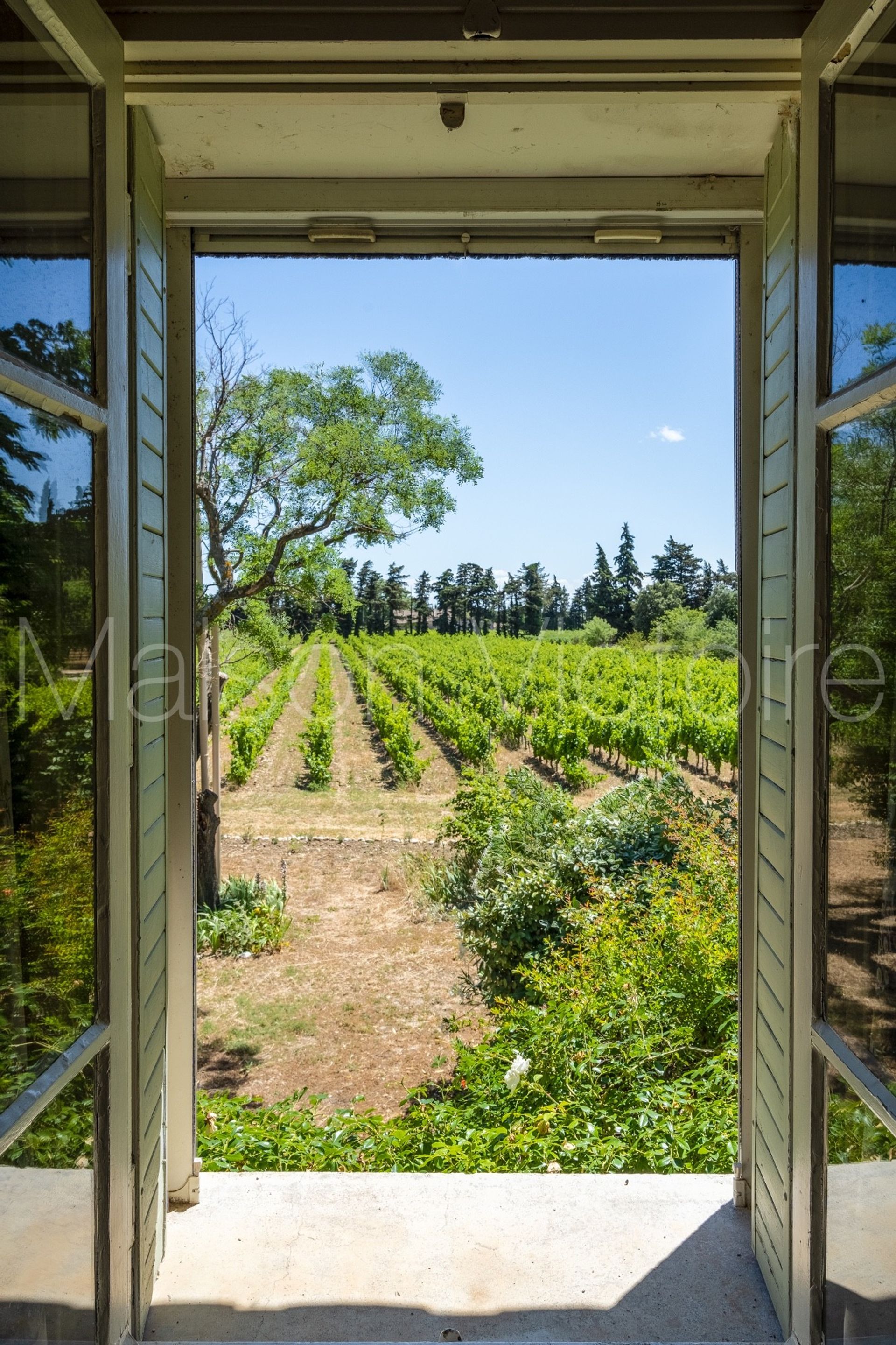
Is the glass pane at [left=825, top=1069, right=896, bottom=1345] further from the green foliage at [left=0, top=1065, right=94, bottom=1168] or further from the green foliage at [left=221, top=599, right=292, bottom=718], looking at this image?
the green foliage at [left=221, top=599, right=292, bottom=718]

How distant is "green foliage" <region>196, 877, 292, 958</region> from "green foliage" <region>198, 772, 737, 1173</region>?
5.16 ft

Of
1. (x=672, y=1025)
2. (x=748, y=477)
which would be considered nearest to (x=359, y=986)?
(x=672, y=1025)

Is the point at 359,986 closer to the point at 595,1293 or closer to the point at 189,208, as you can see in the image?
the point at 595,1293

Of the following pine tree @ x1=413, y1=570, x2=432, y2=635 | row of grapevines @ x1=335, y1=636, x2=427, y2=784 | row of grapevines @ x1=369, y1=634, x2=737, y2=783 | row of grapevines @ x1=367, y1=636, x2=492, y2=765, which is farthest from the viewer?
row of grapevines @ x1=335, y1=636, x2=427, y2=784

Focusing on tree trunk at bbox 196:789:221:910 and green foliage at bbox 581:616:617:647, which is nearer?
tree trunk at bbox 196:789:221:910

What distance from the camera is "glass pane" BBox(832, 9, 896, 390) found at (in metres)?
0.90

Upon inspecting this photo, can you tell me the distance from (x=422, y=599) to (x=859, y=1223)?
17.0 ft

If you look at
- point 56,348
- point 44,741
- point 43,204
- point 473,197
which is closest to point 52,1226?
point 44,741

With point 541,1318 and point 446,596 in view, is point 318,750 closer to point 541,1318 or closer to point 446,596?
point 446,596

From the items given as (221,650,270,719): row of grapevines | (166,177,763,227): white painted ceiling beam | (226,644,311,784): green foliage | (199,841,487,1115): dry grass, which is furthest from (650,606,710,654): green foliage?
(166,177,763,227): white painted ceiling beam

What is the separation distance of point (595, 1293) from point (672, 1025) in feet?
4.76

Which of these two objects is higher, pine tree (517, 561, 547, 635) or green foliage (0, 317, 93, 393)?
pine tree (517, 561, 547, 635)

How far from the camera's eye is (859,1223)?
968 millimetres

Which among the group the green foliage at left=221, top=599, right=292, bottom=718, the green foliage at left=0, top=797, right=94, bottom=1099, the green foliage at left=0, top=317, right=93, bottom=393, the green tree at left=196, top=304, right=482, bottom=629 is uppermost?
the green tree at left=196, top=304, right=482, bottom=629
